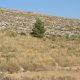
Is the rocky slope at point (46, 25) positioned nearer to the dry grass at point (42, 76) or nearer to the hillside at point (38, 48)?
the hillside at point (38, 48)

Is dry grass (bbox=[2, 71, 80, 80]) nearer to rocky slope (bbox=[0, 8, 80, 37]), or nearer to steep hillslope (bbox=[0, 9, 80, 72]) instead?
steep hillslope (bbox=[0, 9, 80, 72])

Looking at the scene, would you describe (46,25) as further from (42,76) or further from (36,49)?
(42,76)

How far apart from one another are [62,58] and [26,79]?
13.5 metres

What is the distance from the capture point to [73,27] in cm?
5541

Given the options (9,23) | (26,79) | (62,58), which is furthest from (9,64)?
(9,23)

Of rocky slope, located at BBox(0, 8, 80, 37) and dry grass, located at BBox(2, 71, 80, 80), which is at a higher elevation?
dry grass, located at BBox(2, 71, 80, 80)

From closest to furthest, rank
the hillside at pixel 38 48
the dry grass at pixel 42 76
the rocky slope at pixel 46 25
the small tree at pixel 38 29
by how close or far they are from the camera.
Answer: the dry grass at pixel 42 76 < the hillside at pixel 38 48 < the small tree at pixel 38 29 < the rocky slope at pixel 46 25

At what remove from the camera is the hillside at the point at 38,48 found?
2326cm

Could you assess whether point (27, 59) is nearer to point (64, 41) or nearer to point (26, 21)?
point (64, 41)

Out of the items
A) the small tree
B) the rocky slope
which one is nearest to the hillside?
the rocky slope

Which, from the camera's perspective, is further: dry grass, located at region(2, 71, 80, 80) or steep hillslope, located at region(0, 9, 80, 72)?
steep hillslope, located at region(0, 9, 80, 72)

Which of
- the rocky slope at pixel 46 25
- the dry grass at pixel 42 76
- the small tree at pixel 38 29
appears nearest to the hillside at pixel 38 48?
the rocky slope at pixel 46 25

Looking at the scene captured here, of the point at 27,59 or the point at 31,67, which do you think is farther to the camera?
the point at 27,59

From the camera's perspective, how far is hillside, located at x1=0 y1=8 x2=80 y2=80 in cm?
2326
